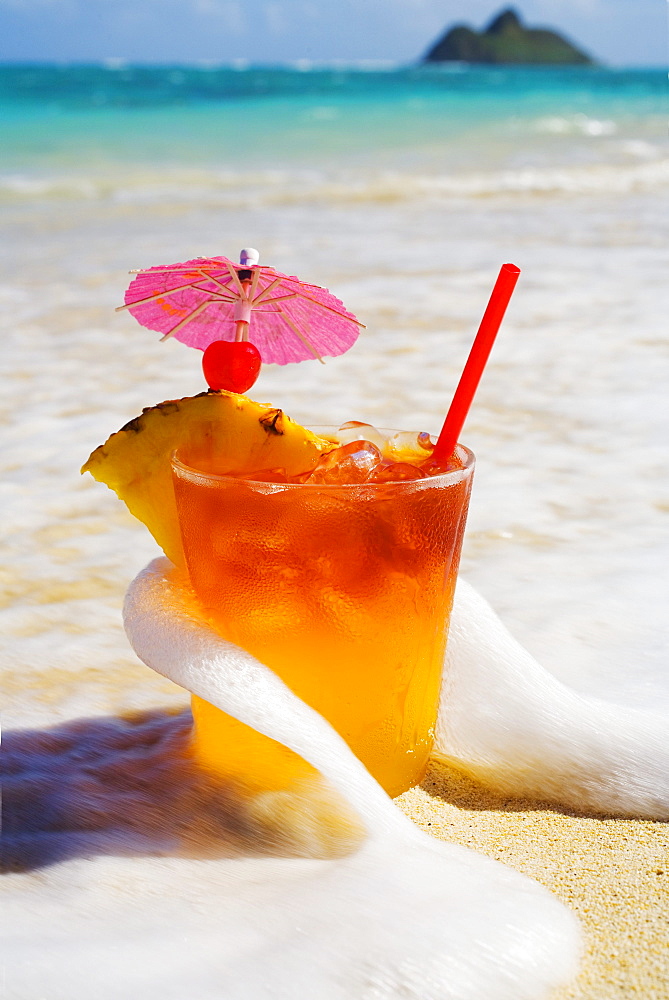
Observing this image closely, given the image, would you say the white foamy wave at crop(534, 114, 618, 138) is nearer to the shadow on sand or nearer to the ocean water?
the ocean water

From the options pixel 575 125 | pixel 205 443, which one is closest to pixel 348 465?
pixel 205 443

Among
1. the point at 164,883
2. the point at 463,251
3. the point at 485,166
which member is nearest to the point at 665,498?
the point at 164,883

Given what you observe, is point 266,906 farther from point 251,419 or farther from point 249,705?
point 251,419

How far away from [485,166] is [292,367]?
6.65 m

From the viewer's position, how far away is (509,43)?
4531 centimetres

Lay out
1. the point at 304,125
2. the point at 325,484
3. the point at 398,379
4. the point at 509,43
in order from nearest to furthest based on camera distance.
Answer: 1. the point at 325,484
2. the point at 398,379
3. the point at 304,125
4. the point at 509,43

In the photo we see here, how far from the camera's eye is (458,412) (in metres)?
1.04

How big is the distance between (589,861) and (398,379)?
6.09 ft

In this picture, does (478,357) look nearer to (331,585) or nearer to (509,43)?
(331,585)

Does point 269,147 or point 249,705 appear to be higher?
point 269,147

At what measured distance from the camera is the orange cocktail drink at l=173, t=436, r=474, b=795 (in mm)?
966

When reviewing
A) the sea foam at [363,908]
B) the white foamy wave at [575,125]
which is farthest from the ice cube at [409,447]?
the white foamy wave at [575,125]

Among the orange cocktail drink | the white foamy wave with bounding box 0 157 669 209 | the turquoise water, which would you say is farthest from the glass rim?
the turquoise water

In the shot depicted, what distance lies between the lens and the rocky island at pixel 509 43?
1790 inches
